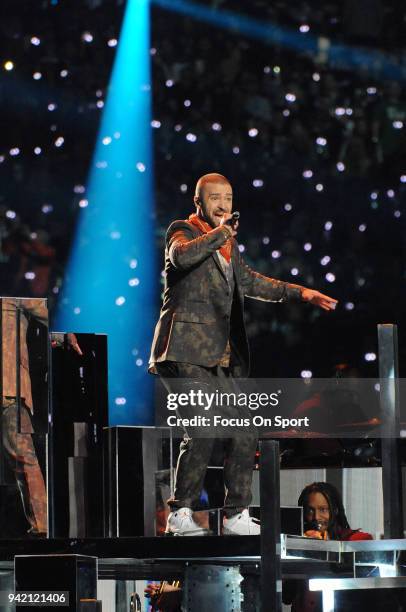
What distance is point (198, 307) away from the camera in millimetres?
3924

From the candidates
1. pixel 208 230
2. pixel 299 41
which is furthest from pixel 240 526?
pixel 299 41

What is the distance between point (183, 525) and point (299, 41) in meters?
5.24

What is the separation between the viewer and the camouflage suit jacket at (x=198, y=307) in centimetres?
384

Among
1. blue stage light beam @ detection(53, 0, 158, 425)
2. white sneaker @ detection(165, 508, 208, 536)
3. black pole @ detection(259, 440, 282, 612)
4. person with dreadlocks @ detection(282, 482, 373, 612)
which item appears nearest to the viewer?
black pole @ detection(259, 440, 282, 612)

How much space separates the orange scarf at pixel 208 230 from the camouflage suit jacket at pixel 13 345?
1.70ft

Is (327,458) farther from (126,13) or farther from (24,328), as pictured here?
(126,13)

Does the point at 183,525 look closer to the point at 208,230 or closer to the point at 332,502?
the point at 208,230

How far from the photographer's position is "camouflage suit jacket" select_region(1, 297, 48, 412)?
3834 millimetres

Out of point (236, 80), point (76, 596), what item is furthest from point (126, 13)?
point (76, 596)

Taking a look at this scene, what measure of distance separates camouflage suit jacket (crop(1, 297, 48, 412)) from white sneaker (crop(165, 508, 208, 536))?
20.5 inches

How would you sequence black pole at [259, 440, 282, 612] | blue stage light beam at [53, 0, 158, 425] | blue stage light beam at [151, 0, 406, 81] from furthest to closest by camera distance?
1. blue stage light beam at [151, 0, 406, 81]
2. blue stage light beam at [53, 0, 158, 425]
3. black pole at [259, 440, 282, 612]

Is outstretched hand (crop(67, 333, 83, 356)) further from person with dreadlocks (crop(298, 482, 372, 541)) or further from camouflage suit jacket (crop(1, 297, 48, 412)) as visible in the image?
person with dreadlocks (crop(298, 482, 372, 541))

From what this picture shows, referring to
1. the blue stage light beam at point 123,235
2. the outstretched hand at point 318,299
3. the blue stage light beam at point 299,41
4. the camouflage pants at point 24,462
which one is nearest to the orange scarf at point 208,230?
the outstretched hand at point 318,299

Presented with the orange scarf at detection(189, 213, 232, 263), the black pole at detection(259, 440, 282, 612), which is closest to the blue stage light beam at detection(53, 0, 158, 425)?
the orange scarf at detection(189, 213, 232, 263)
